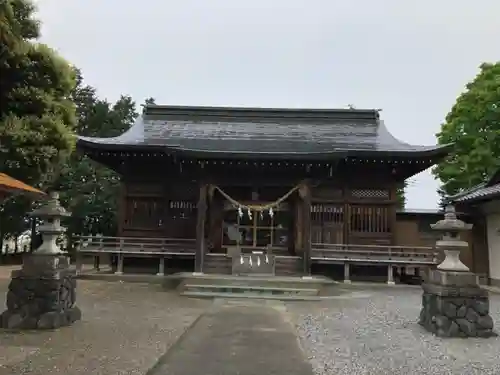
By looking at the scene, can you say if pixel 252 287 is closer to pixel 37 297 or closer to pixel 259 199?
pixel 259 199

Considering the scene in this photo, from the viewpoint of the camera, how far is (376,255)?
1520cm

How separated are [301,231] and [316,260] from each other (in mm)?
1121

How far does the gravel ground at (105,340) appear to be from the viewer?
486 centimetres

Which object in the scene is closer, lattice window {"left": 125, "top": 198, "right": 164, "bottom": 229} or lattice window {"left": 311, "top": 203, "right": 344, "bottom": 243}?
lattice window {"left": 311, "top": 203, "right": 344, "bottom": 243}

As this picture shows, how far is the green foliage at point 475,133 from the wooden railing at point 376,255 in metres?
6.68

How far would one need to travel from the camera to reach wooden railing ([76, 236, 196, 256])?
15047 mm

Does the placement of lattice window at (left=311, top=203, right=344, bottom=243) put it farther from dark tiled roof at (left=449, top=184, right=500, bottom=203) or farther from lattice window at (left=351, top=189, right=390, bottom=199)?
dark tiled roof at (left=449, top=184, right=500, bottom=203)

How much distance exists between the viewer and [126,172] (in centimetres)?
1639

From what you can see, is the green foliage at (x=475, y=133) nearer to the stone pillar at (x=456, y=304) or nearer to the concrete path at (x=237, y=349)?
the stone pillar at (x=456, y=304)

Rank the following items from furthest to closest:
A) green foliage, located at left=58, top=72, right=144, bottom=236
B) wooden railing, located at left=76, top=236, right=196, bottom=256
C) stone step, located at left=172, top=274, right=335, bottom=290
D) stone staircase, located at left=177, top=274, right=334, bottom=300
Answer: green foliage, located at left=58, top=72, right=144, bottom=236 < wooden railing, located at left=76, top=236, right=196, bottom=256 < stone step, located at left=172, top=274, right=335, bottom=290 < stone staircase, located at left=177, top=274, right=334, bottom=300

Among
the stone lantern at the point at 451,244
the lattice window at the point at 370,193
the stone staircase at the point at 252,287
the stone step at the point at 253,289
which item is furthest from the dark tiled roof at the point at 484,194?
the stone lantern at the point at 451,244

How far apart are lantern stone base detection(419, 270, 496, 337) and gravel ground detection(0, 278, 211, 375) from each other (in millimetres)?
4222

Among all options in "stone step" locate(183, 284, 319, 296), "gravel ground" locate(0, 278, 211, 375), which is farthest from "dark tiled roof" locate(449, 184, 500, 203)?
"gravel ground" locate(0, 278, 211, 375)

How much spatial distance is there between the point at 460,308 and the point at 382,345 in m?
1.80
